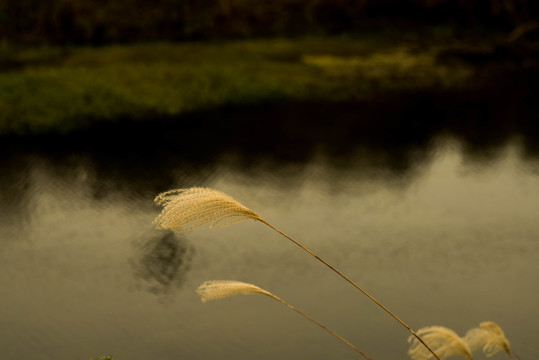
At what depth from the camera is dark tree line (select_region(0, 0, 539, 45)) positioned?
62.6ft

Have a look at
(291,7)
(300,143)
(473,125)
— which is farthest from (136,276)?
(291,7)

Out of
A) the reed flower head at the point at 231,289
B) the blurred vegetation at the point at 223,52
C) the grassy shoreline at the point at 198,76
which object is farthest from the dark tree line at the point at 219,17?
the reed flower head at the point at 231,289

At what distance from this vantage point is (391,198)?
9.80m

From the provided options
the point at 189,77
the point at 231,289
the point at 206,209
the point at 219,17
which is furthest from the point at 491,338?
the point at 219,17

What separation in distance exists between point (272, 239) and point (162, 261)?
4.49ft

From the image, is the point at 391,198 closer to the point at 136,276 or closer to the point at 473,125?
the point at 136,276

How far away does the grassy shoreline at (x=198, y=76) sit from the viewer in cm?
1369

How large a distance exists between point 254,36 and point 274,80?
4762 millimetres

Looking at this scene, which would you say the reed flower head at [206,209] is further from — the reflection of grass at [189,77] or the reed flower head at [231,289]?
the reflection of grass at [189,77]

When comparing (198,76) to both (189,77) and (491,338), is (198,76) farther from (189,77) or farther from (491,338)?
(491,338)

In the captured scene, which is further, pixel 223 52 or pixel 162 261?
pixel 223 52

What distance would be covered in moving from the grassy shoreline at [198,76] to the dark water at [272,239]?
0.89 metres

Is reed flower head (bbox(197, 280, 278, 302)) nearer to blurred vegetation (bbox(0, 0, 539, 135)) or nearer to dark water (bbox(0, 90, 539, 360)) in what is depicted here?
dark water (bbox(0, 90, 539, 360))

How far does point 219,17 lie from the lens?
2039 centimetres
